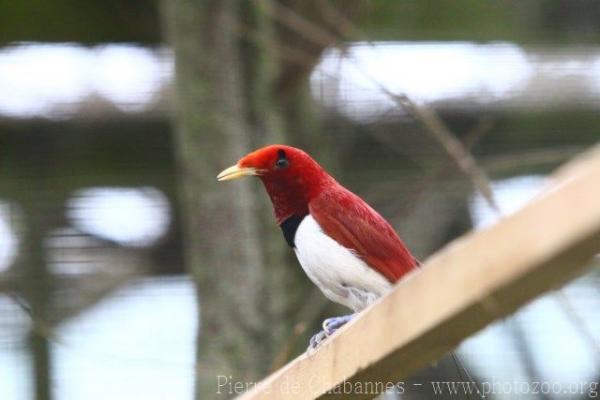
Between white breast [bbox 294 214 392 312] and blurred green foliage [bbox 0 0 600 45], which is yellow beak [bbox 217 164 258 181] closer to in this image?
white breast [bbox 294 214 392 312]

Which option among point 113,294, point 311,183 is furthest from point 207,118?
point 311,183

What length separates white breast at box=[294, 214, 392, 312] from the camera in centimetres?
181

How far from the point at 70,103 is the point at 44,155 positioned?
0.46 ft

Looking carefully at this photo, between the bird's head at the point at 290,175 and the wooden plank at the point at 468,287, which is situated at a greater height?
the bird's head at the point at 290,175

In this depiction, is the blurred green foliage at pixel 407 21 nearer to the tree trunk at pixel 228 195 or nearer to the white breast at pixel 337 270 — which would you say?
the tree trunk at pixel 228 195

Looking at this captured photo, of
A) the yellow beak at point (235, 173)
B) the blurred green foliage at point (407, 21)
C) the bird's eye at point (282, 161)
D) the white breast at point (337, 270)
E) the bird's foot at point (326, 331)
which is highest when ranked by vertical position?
the blurred green foliage at point (407, 21)

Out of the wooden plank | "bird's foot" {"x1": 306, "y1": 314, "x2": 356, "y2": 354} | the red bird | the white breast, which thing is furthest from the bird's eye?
the wooden plank

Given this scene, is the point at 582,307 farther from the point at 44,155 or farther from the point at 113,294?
the point at 44,155

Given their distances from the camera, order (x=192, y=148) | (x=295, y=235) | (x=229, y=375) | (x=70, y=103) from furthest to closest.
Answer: (x=70, y=103), (x=192, y=148), (x=229, y=375), (x=295, y=235)

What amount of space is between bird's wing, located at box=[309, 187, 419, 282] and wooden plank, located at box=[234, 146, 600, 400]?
40 cm

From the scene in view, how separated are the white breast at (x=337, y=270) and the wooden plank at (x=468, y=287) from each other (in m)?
0.39

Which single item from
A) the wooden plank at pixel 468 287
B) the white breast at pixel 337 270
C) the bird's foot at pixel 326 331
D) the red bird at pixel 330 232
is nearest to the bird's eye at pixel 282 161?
the red bird at pixel 330 232

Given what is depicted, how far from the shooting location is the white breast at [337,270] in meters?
1.81

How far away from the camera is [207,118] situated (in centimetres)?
262
